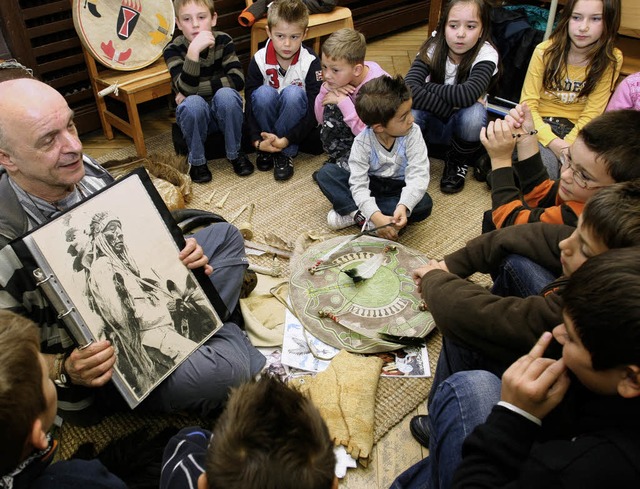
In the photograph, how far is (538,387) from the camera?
85 centimetres

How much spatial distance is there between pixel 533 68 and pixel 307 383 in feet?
6.15

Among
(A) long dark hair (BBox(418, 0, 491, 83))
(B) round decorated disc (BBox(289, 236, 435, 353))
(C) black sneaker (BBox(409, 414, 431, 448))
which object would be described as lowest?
(C) black sneaker (BBox(409, 414, 431, 448))

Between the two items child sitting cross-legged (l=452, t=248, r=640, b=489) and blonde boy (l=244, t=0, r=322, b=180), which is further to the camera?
blonde boy (l=244, t=0, r=322, b=180)

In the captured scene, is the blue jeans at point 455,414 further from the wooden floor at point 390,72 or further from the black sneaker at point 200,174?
the black sneaker at point 200,174


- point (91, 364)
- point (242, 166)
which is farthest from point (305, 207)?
point (91, 364)

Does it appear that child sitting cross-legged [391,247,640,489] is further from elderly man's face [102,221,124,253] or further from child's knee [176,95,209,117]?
child's knee [176,95,209,117]

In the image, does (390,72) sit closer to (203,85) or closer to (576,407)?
(203,85)

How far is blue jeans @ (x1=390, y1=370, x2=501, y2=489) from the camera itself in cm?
98

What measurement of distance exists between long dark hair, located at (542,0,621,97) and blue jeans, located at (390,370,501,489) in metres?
1.89

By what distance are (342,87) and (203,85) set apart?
737mm

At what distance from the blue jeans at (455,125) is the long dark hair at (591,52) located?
35 centimetres

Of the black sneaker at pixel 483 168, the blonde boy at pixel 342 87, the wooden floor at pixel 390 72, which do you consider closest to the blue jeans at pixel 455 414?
the wooden floor at pixel 390 72

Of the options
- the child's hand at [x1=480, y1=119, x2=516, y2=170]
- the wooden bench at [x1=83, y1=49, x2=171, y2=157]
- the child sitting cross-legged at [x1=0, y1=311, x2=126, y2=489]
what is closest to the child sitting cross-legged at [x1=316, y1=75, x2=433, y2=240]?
the child's hand at [x1=480, y1=119, x2=516, y2=170]

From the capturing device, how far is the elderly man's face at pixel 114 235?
1304 millimetres
